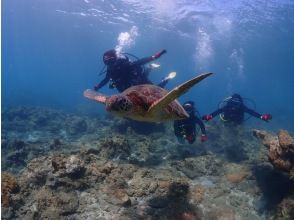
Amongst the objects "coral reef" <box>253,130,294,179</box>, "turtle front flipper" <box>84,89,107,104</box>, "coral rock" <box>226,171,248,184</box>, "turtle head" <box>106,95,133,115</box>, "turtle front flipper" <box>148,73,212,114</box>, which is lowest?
"coral rock" <box>226,171,248,184</box>

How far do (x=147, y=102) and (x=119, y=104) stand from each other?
2.21ft

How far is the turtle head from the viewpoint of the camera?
15.0 feet

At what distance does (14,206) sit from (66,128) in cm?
1251

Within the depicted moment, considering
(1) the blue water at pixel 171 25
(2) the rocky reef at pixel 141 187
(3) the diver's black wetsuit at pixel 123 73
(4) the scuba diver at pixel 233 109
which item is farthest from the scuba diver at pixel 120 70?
(1) the blue water at pixel 171 25

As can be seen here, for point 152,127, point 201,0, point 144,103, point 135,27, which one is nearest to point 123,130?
point 152,127

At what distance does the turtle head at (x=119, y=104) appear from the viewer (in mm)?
4559

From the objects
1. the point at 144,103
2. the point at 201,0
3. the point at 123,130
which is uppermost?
Result: the point at 144,103

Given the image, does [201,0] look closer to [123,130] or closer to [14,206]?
[123,130]

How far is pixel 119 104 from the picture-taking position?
15.0 feet

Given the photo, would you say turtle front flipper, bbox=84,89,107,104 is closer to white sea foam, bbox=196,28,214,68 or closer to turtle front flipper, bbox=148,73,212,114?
turtle front flipper, bbox=148,73,212,114

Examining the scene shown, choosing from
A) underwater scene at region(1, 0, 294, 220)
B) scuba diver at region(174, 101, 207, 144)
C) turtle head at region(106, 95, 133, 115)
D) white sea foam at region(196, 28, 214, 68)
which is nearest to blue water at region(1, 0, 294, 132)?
white sea foam at region(196, 28, 214, 68)

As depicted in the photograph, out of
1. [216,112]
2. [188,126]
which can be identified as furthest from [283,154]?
[216,112]

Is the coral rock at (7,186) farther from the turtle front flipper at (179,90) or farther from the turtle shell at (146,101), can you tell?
the turtle front flipper at (179,90)

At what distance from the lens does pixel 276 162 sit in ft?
23.4
